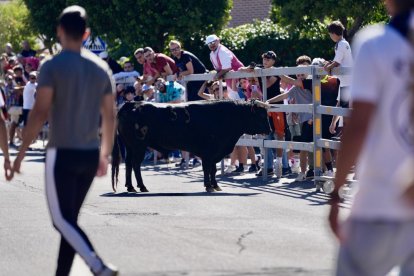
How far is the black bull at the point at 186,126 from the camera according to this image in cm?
1656

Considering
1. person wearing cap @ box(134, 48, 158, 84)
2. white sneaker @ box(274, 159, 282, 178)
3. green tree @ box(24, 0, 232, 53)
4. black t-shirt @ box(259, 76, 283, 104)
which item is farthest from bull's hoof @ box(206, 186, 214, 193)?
green tree @ box(24, 0, 232, 53)

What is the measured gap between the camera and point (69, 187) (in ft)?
25.1

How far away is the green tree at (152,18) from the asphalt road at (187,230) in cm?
1275

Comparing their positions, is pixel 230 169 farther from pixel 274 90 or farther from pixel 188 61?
pixel 188 61

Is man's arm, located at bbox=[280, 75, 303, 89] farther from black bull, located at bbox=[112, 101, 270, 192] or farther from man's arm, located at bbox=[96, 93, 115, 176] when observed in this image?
man's arm, located at bbox=[96, 93, 115, 176]

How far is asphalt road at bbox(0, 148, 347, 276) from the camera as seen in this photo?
368 inches

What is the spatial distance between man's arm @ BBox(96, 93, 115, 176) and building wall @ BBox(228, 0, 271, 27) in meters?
41.1

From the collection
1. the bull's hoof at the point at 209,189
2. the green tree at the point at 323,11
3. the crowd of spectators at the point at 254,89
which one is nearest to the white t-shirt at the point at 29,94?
the crowd of spectators at the point at 254,89

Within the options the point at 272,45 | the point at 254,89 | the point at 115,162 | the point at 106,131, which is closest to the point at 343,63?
the point at 254,89

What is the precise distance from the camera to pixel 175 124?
1664 cm

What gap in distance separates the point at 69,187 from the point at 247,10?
42111mm

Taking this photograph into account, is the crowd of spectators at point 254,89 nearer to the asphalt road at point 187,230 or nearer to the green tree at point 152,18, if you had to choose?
the asphalt road at point 187,230

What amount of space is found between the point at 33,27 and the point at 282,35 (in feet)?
22.5

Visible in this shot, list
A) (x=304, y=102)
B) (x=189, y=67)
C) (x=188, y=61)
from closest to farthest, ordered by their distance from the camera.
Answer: (x=304, y=102) → (x=189, y=67) → (x=188, y=61)
